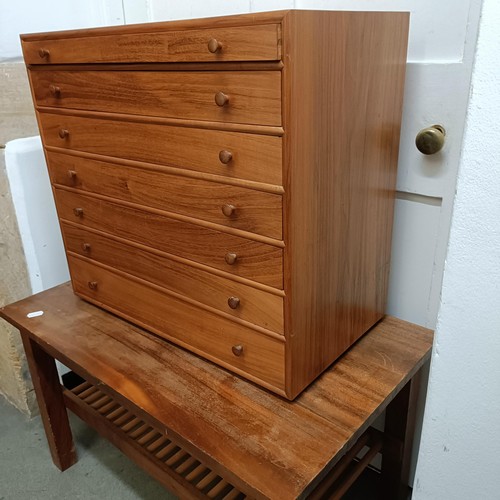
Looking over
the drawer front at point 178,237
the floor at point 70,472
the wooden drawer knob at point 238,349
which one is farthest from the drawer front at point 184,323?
the floor at point 70,472

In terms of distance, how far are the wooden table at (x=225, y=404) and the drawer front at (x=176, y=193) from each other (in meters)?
0.35

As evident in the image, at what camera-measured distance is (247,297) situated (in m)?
0.99

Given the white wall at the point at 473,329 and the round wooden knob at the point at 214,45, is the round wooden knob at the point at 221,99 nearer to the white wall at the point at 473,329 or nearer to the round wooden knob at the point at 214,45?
the round wooden knob at the point at 214,45

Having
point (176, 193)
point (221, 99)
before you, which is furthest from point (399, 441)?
point (221, 99)

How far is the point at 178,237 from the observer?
1.07 meters

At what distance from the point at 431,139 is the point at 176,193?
551mm

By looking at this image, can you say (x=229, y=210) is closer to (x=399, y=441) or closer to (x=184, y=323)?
(x=184, y=323)

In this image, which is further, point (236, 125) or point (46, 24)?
point (46, 24)

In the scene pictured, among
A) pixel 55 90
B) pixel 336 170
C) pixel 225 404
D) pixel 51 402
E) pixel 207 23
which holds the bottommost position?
pixel 51 402

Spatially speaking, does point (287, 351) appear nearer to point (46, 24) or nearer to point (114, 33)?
point (114, 33)

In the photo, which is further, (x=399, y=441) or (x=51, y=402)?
(x=51, y=402)

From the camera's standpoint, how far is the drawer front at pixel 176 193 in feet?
2.93

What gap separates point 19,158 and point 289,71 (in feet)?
3.71

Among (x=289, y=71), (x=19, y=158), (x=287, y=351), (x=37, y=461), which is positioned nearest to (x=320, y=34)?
(x=289, y=71)
